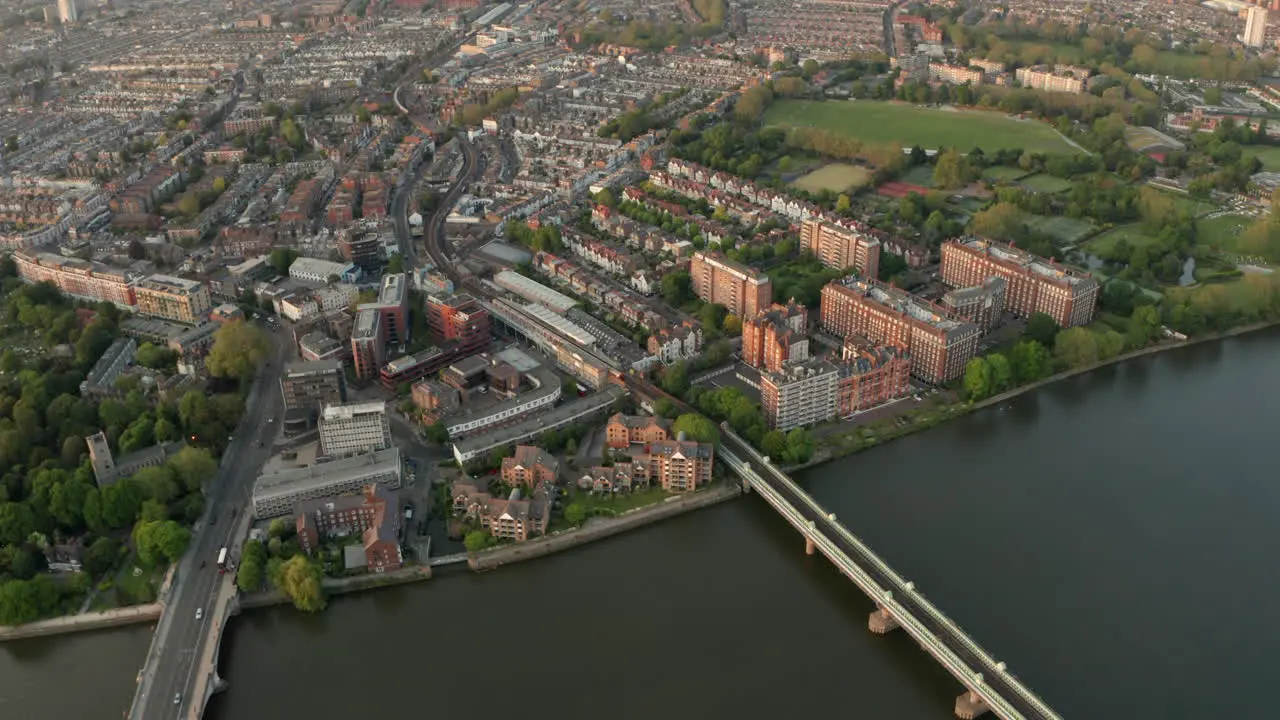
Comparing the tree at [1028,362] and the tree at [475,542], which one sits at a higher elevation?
the tree at [1028,362]

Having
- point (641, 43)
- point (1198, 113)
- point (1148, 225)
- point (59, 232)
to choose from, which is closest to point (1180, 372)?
point (1148, 225)

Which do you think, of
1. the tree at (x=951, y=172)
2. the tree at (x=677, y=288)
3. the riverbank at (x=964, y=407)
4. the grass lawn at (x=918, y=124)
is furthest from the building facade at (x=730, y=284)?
the grass lawn at (x=918, y=124)

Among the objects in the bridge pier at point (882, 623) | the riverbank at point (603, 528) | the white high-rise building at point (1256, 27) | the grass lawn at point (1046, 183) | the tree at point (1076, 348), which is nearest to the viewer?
the bridge pier at point (882, 623)

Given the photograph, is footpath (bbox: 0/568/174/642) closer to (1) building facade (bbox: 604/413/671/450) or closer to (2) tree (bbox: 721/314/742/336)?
(1) building facade (bbox: 604/413/671/450)

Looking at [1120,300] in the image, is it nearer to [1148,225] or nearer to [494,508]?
[1148,225]

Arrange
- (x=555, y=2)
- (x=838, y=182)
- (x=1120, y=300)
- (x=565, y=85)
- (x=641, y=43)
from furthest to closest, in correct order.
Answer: (x=555, y=2) → (x=641, y=43) → (x=565, y=85) → (x=838, y=182) → (x=1120, y=300)

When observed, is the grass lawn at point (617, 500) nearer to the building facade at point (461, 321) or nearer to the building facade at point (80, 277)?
the building facade at point (461, 321)

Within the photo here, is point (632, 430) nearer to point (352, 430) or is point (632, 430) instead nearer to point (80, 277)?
point (352, 430)

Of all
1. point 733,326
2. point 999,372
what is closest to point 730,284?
point 733,326
